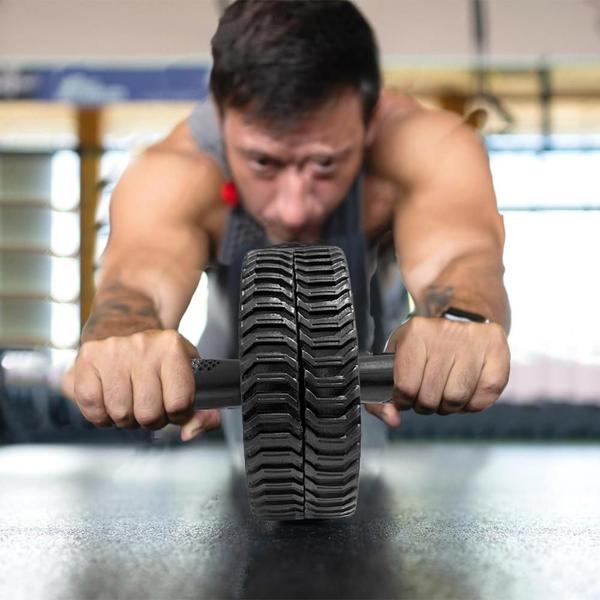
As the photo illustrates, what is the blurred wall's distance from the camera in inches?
157

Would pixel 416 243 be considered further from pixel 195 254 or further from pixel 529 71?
pixel 529 71

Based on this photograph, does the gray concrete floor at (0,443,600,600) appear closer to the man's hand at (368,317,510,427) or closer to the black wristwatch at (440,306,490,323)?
the man's hand at (368,317,510,427)

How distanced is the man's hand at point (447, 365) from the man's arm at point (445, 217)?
228mm

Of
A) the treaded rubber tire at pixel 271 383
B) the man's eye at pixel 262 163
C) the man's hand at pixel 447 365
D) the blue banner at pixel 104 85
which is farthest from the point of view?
the blue banner at pixel 104 85

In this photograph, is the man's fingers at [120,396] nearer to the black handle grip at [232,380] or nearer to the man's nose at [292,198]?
the black handle grip at [232,380]

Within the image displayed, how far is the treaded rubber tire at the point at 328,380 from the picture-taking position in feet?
2.55

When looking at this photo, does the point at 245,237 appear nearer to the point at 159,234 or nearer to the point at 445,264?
the point at 159,234

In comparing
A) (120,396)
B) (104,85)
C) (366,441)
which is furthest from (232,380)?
(104,85)

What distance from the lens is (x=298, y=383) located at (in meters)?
0.78

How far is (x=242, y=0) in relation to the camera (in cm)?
151

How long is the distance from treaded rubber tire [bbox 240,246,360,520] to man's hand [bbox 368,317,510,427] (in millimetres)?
101

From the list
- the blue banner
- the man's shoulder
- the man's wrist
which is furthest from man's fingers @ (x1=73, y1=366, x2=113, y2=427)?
the blue banner

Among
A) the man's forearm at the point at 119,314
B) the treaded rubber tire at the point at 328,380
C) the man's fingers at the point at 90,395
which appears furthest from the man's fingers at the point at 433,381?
the man's forearm at the point at 119,314

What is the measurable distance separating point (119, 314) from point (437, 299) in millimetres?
485
